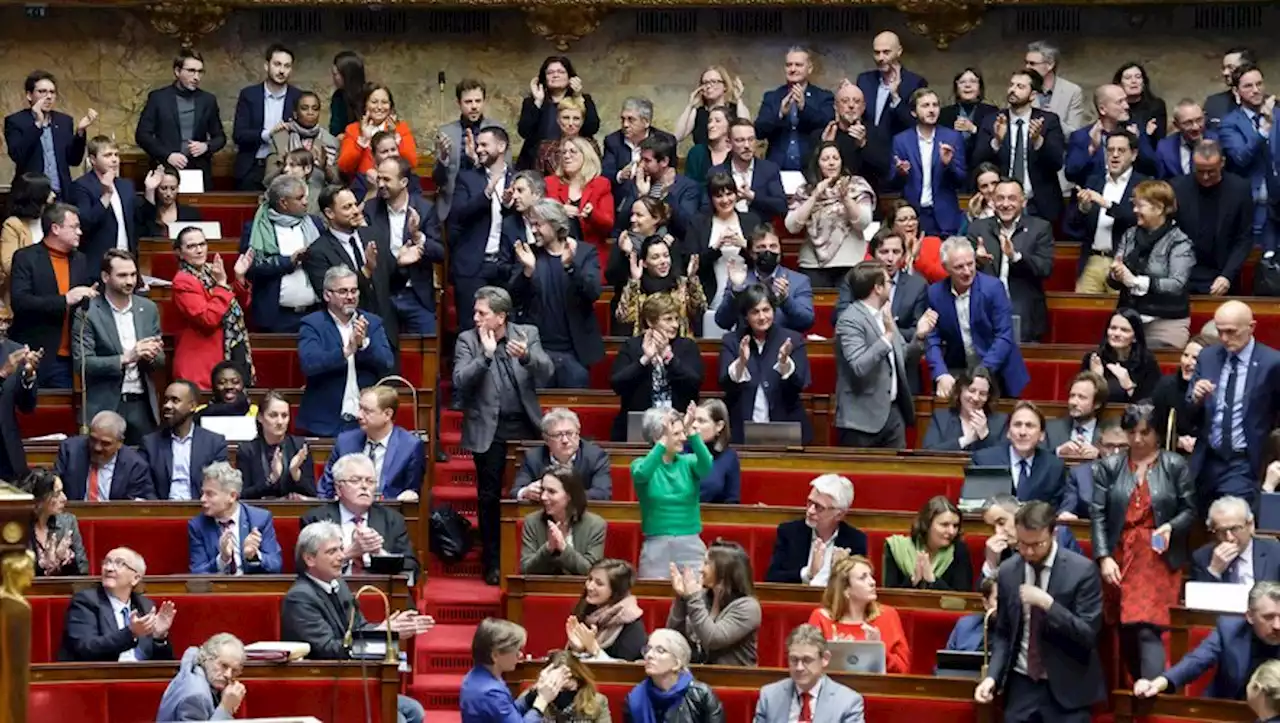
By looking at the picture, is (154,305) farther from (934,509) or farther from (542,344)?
(934,509)

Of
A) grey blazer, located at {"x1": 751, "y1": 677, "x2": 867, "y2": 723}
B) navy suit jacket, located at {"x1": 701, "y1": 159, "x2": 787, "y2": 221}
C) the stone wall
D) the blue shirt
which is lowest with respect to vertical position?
grey blazer, located at {"x1": 751, "y1": 677, "x2": 867, "y2": 723}

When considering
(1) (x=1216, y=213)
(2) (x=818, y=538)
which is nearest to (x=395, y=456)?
(2) (x=818, y=538)

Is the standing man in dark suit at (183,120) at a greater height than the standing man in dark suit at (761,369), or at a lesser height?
greater

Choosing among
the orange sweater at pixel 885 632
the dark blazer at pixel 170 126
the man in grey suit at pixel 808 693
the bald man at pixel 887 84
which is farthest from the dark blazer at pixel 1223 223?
the dark blazer at pixel 170 126

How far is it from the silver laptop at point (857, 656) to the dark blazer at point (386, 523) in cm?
154

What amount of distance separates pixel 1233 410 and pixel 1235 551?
47.6 inches

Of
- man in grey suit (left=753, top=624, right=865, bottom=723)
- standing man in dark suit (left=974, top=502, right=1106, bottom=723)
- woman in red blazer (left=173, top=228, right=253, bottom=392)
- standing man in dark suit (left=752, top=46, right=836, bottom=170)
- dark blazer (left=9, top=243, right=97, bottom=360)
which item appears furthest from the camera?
standing man in dark suit (left=752, top=46, right=836, bottom=170)

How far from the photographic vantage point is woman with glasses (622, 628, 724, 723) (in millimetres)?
7715

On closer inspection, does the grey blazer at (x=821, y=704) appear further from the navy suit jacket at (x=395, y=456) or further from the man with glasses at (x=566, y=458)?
the navy suit jacket at (x=395, y=456)

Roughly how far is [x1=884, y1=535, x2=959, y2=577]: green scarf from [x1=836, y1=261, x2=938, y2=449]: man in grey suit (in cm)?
121

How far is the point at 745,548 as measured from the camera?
9.12 m

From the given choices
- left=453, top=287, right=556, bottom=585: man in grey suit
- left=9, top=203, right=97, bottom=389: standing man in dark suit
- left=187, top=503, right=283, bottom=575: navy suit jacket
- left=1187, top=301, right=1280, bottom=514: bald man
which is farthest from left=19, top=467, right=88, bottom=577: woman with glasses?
left=1187, top=301, right=1280, bottom=514: bald man

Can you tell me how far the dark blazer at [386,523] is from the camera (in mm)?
8891

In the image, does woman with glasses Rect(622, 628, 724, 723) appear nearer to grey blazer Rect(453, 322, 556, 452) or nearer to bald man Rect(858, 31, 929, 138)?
grey blazer Rect(453, 322, 556, 452)
